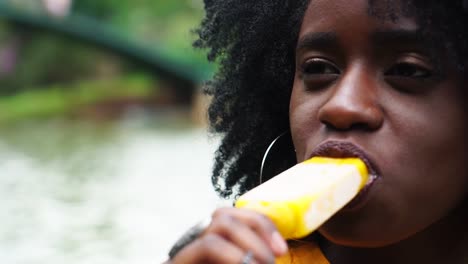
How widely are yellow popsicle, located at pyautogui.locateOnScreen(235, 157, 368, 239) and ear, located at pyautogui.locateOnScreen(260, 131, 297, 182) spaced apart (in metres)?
0.50

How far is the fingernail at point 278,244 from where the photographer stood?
1383 millimetres

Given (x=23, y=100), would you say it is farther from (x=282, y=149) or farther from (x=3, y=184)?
(x=282, y=149)

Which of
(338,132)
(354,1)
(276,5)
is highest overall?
(276,5)

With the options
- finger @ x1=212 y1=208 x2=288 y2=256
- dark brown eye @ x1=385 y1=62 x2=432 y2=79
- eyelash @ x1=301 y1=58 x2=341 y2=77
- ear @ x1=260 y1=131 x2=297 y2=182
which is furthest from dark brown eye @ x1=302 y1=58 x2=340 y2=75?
finger @ x1=212 y1=208 x2=288 y2=256

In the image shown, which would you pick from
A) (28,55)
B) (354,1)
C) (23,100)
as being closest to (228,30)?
(354,1)

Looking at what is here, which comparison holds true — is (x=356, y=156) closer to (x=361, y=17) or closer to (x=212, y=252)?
(x=361, y=17)

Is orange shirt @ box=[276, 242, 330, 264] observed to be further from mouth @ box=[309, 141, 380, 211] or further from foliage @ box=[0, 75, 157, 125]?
foliage @ box=[0, 75, 157, 125]

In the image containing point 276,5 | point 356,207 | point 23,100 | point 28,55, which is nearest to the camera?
point 356,207

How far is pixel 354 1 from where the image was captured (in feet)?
5.94

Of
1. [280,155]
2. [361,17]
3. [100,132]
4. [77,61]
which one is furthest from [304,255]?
[77,61]

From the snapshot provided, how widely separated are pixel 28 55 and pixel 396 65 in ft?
53.2

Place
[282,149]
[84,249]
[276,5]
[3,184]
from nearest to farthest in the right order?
[276,5] < [282,149] < [84,249] < [3,184]

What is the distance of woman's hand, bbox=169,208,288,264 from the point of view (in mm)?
1384

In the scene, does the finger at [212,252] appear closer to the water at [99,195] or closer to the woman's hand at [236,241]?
the woman's hand at [236,241]
